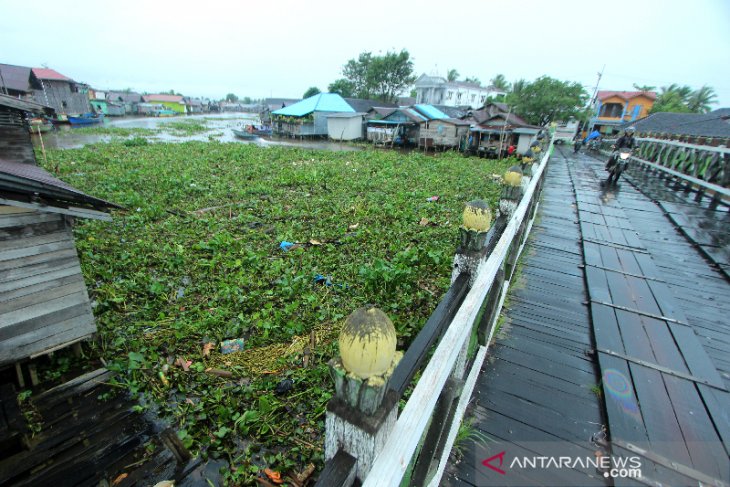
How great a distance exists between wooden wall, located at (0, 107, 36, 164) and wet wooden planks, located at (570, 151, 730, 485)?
1244 centimetres

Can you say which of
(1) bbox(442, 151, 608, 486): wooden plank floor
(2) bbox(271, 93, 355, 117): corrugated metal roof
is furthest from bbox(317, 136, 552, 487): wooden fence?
(2) bbox(271, 93, 355, 117): corrugated metal roof

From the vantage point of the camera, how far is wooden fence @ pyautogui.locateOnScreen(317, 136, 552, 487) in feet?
3.78

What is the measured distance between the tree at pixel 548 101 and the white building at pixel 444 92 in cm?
2094

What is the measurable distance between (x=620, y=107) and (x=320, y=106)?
36735mm

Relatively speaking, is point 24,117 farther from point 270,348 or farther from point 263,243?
point 270,348

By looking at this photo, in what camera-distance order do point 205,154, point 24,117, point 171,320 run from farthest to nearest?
point 205,154 → point 24,117 → point 171,320

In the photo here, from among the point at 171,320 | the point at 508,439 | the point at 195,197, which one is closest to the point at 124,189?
the point at 195,197

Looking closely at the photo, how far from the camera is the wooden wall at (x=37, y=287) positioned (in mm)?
3703

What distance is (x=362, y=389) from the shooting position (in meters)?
1.09

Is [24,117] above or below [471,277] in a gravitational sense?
above

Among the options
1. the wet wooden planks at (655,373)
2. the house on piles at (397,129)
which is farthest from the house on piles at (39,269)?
the house on piles at (397,129)

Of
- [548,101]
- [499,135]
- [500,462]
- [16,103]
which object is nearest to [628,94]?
[548,101]

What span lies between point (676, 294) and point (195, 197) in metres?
12.2

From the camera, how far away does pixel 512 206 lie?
12.4 ft
